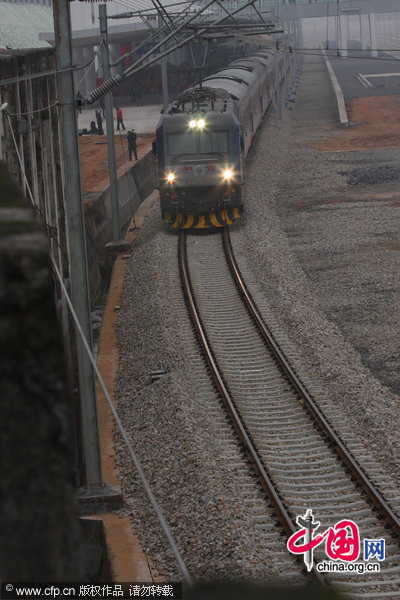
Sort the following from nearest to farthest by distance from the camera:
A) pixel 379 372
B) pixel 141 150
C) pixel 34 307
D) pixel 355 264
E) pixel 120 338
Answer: pixel 34 307, pixel 379 372, pixel 120 338, pixel 355 264, pixel 141 150

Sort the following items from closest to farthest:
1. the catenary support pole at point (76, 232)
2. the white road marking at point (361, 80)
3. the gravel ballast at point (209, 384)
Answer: the gravel ballast at point (209, 384) < the catenary support pole at point (76, 232) < the white road marking at point (361, 80)

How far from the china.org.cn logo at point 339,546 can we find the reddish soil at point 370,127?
123 feet

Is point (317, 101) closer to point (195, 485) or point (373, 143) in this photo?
point (373, 143)

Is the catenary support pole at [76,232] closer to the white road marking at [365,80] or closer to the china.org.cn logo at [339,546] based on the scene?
the china.org.cn logo at [339,546]

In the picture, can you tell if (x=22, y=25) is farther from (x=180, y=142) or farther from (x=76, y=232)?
(x=76, y=232)

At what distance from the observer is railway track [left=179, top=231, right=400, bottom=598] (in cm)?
977

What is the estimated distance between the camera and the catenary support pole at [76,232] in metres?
10.1

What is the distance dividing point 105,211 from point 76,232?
19.4m

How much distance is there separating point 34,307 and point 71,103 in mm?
8336

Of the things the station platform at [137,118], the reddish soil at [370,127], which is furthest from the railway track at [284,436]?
the station platform at [137,118]

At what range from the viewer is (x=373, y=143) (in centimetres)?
4784

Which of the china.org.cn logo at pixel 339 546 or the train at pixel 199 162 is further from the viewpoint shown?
the train at pixel 199 162

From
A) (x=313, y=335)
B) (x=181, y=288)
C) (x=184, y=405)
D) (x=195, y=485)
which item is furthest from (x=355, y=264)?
(x=195, y=485)

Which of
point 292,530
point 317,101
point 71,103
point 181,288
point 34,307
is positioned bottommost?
point 292,530
